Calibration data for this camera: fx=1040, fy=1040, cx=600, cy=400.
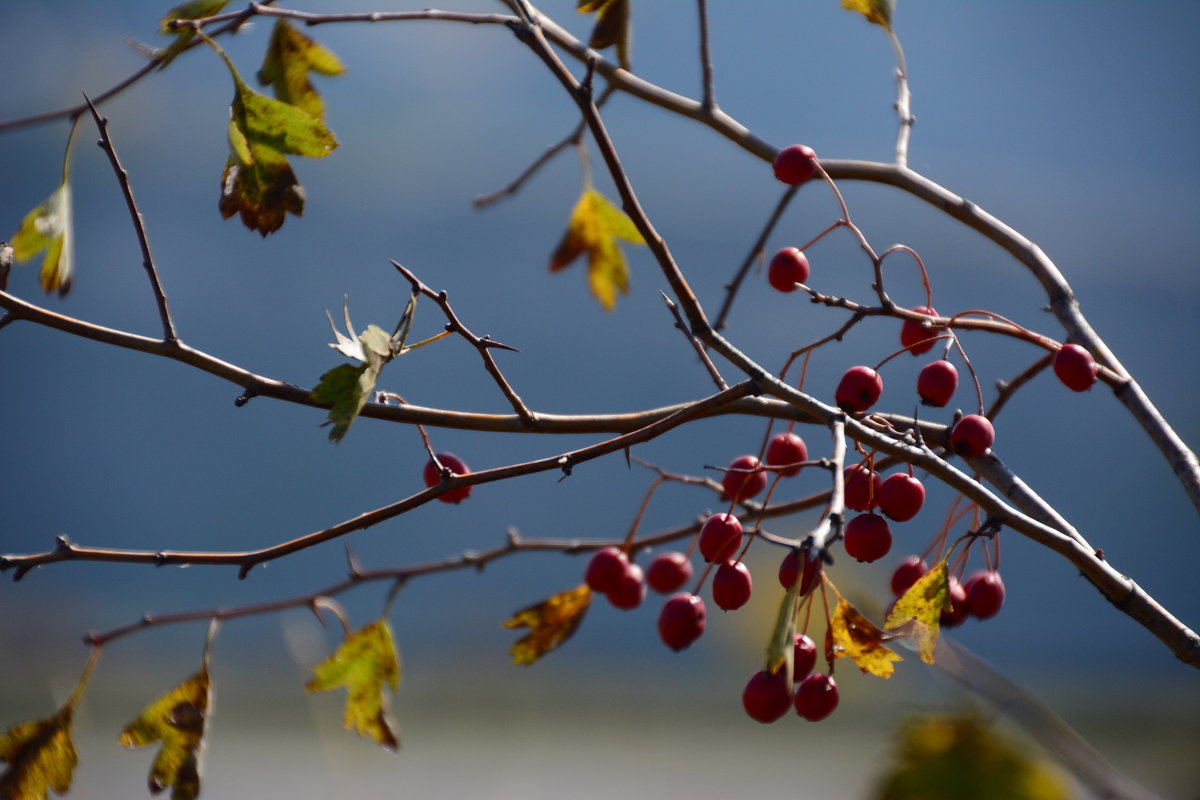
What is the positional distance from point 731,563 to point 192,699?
208mm

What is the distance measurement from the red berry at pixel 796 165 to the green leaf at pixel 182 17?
24cm

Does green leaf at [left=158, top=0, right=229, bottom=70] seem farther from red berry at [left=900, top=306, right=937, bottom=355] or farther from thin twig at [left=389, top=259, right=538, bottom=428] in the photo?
red berry at [left=900, top=306, right=937, bottom=355]

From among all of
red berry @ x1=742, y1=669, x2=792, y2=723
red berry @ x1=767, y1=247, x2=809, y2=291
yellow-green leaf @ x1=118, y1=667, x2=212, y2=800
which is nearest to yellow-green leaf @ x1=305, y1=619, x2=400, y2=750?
yellow-green leaf @ x1=118, y1=667, x2=212, y2=800

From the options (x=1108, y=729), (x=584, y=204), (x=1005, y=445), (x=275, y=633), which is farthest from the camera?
(x=1005, y=445)

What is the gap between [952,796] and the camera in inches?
7.0

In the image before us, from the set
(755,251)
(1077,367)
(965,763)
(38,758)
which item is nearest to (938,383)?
(1077,367)

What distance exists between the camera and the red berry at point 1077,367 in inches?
15.2

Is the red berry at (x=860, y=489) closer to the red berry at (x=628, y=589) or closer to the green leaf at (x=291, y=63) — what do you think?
the red berry at (x=628, y=589)

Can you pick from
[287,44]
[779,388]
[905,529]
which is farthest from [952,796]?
[905,529]

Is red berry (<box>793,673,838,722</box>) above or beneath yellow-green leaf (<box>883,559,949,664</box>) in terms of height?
beneath

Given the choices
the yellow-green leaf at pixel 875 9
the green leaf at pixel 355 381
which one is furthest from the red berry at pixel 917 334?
the green leaf at pixel 355 381

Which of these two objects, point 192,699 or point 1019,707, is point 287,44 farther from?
point 1019,707

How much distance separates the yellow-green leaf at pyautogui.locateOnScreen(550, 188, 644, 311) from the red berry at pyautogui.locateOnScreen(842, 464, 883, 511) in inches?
9.9

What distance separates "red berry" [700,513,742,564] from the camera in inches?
14.7
